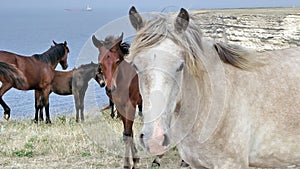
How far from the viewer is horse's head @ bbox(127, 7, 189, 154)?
276 centimetres

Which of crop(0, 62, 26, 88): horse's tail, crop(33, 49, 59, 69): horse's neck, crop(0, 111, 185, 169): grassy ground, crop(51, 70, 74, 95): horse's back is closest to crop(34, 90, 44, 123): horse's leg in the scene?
crop(0, 62, 26, 88): horse's tail

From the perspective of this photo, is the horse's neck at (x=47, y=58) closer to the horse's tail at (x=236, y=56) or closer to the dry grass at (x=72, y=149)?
the dry grass at (x=72, y=149)

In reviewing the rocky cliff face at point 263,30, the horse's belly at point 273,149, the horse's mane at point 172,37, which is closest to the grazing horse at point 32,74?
the rocky cliff face at point 263,30

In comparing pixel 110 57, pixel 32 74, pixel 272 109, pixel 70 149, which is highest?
pixel 272 109

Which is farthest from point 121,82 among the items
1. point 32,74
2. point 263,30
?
point 263,30

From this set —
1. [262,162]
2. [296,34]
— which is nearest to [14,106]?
[296,34]

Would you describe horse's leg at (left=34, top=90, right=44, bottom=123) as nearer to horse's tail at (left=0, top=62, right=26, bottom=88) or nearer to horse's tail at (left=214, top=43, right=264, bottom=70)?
horse's tail at (left=0, top=62, right=26, bottom=88)

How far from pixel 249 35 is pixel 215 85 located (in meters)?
12.6

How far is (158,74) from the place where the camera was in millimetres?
2791

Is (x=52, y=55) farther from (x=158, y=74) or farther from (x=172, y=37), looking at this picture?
(x=158, y=74)

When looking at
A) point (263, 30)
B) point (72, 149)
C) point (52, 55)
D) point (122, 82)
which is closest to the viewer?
point (122, 82)

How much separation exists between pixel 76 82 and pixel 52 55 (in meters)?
0.94

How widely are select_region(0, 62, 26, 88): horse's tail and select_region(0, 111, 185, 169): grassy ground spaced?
209 centimetres

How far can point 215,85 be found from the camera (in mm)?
3371
